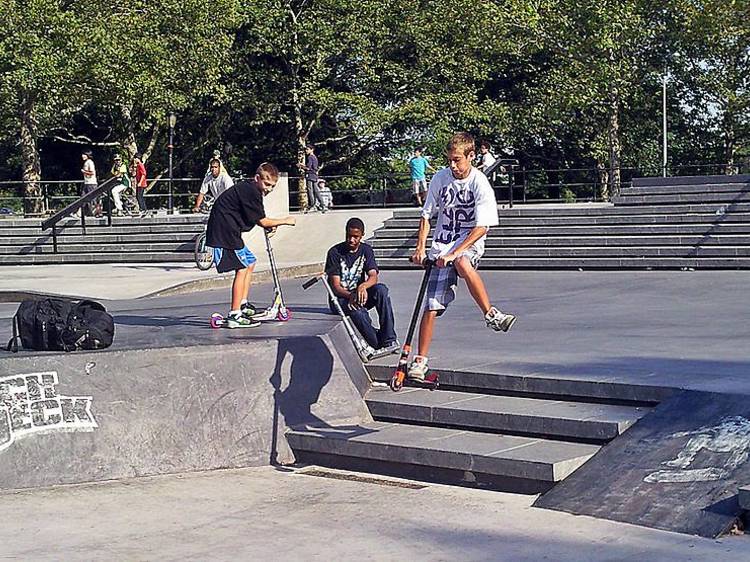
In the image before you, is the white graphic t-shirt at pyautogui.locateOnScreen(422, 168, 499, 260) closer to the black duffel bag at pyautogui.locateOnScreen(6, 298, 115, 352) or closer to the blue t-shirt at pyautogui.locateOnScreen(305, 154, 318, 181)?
the black duffel bag at pyautogui.locateOnScreen(6, 298, 115, 352)

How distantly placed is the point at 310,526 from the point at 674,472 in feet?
6.57

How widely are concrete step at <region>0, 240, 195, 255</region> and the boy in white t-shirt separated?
15.5m

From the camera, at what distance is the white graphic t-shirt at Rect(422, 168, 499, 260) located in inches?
305

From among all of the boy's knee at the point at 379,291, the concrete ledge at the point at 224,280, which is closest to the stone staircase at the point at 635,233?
the concrete ledge at the point at 224,280

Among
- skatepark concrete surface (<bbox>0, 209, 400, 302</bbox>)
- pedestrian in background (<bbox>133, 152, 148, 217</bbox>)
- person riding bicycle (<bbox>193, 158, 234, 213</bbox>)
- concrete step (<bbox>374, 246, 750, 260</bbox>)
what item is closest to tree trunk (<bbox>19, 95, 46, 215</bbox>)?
pedestrian in background (<bbox>133, 152, 148, 217</bbox>)

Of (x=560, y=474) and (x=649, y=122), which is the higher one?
(x=649, y=122)

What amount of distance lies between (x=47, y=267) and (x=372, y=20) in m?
17.9

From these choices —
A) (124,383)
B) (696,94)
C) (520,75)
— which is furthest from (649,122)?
(124,383)

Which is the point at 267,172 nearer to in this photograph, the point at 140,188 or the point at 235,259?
the point at 235,259

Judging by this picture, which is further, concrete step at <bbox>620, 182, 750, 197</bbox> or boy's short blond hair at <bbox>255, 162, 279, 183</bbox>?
concrete step at <bbox>620, 182, 750, 197</bbox>

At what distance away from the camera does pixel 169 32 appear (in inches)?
1374

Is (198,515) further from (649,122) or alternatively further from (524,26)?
(649,122)

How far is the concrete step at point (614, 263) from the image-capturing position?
17.6 metres

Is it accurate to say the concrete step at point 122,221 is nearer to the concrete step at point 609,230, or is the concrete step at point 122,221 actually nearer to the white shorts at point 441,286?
the concrete step at point 609,230
